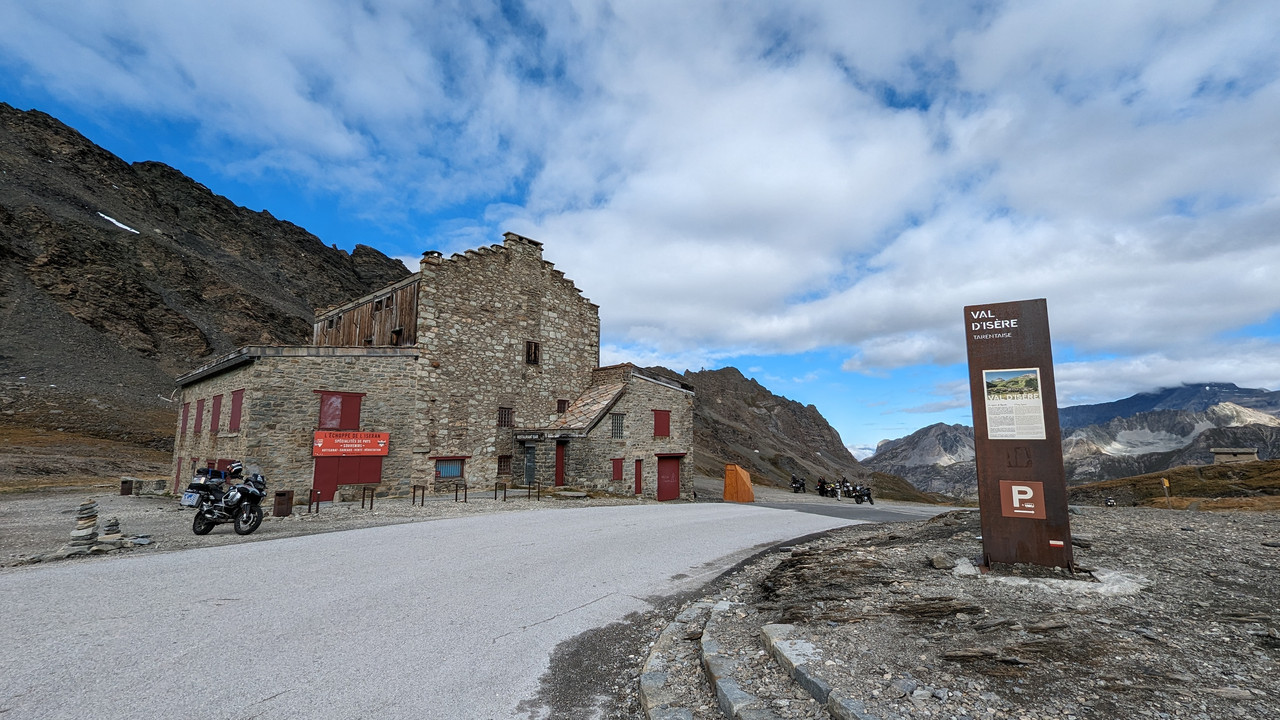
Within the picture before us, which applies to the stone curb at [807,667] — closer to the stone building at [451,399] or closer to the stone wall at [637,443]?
the stone building at [451,399]

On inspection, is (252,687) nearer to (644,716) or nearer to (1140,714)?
(644,716)

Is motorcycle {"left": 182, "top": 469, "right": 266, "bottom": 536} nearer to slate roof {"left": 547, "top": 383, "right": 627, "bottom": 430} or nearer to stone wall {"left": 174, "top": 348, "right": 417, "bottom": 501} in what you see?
stone wall {"left": 174, "top": 348, "right": 417, "bottom": 501}

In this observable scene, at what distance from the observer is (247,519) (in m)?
12.8

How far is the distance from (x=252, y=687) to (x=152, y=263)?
9480cm

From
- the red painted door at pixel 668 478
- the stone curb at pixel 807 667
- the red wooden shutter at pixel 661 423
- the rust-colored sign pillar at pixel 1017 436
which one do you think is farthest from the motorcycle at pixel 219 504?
the red painted door at pixel 668 478

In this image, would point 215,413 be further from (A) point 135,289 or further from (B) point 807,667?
(A) point 135,289

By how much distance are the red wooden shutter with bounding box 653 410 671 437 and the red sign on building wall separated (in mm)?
12311

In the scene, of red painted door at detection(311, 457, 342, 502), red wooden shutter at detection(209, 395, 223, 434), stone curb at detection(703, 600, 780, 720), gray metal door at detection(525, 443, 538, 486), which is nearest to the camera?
stone curb at detection(703, 600, 780, 720)

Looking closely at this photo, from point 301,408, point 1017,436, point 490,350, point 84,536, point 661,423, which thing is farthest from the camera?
point 661,423

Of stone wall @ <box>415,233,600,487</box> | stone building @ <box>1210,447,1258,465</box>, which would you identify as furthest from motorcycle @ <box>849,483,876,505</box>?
stone building @ <box>1210,447,1258,465</box>

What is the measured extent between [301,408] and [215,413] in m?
5.13

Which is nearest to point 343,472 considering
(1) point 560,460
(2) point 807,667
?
(1) point 560,460

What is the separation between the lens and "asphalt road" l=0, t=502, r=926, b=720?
4.42 meters

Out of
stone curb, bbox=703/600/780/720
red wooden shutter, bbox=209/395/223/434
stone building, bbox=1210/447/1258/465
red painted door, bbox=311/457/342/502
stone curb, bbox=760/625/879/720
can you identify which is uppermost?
red wooden shutter, bbox=209/395/223/434
